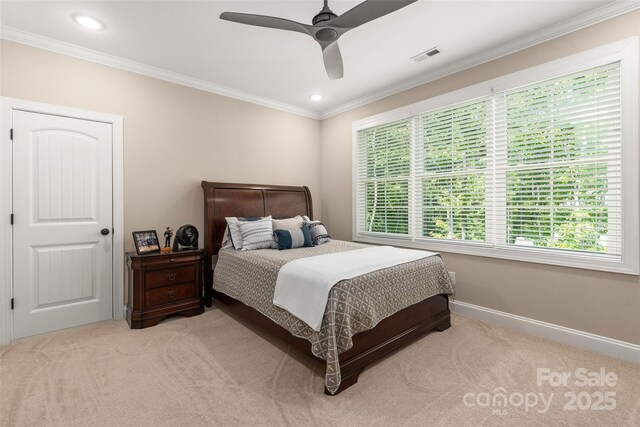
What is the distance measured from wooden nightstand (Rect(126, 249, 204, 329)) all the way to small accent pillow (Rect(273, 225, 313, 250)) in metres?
0.90

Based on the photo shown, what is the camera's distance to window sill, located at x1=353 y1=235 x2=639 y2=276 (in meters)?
2.39

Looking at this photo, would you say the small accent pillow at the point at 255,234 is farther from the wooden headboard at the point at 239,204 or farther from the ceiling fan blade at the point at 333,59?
the ceiling fan blade at the point at 333,59

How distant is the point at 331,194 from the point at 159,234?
2.61 metres

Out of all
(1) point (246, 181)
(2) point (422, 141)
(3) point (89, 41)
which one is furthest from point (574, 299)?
(3) point (89, 41)

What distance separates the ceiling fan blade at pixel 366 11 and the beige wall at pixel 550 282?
6.00ft

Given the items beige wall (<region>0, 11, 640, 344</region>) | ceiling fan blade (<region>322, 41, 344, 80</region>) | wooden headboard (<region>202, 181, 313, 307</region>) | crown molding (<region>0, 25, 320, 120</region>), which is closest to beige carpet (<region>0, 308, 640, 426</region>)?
beige wall (<region>0, 11, 640, 344</region>)

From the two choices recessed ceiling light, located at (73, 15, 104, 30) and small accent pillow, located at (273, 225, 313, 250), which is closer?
recessed ceiling light, located at (73, 15, 104, 30)

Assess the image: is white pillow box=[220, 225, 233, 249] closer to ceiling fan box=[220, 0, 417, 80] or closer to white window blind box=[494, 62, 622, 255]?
ceiling fan box=[220, 0, 417, 80]

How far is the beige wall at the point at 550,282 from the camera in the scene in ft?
7.76

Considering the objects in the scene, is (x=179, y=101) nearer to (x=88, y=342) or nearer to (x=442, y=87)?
(x=88, y=342)

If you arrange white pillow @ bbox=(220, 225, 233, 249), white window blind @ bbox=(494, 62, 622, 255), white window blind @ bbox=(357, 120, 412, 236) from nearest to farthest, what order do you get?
white window blind @ bbox=(494, 62, 622, 255) → white pillow @ bbox=(220, 225, 233, 249) → white window blind @ bbox=(357, 120, 412, 236)

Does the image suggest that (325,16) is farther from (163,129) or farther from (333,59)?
(163,129)

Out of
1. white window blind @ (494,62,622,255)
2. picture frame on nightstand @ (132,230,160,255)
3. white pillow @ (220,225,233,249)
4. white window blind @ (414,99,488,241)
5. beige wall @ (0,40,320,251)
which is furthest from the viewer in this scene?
white pillow @ (220,225,233,249)

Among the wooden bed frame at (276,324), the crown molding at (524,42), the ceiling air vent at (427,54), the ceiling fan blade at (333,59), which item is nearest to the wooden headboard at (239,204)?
the wooden bed frame at (276,324)
